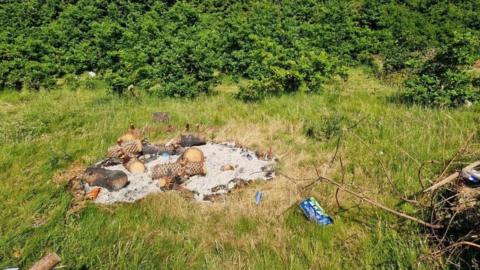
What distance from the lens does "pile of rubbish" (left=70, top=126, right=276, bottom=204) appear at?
14.4ft

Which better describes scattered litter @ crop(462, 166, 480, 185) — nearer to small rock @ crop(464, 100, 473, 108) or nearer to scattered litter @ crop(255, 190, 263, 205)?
scattered litter @ crop(255, 190, 263, 205)

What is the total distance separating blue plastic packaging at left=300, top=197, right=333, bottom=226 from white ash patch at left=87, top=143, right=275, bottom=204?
0.92 m

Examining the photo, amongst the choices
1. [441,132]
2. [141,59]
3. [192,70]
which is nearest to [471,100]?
[441,132]

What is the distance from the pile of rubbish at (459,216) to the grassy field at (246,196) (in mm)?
184

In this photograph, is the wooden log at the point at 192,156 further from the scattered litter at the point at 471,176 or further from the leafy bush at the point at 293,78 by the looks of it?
the leafy bush at the point at 293,78

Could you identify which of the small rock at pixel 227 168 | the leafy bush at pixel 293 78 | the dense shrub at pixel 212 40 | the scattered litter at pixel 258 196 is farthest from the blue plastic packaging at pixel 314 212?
the dense shrub at pixel 212 40

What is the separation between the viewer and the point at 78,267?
3.06 m

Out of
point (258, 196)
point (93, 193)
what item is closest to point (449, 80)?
point (258, 196)

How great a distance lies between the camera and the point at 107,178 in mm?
4508

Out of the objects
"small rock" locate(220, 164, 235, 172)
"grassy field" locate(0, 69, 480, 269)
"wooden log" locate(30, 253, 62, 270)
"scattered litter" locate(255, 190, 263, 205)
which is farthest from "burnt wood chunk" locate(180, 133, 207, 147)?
"wooden log" locate(30, 253, 62, 270)

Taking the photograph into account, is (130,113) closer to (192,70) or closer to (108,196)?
(192,70)

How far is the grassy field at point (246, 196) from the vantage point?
10.3 ft

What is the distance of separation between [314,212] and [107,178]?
2440 mm

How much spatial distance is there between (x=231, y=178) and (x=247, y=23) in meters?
7.63
